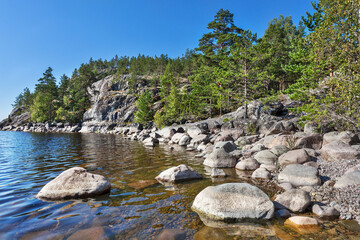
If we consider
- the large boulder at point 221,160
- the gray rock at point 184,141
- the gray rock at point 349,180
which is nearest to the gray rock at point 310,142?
the large boulder at point 221,160

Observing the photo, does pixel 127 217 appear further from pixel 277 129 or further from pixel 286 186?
pixel 277 129

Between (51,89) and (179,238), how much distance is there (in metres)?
89.8

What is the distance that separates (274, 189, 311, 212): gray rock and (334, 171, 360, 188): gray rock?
184 centimetres

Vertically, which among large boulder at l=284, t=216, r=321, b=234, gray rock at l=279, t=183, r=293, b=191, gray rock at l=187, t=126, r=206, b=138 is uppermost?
gray rock at l=187, t=126, r=206, b=138

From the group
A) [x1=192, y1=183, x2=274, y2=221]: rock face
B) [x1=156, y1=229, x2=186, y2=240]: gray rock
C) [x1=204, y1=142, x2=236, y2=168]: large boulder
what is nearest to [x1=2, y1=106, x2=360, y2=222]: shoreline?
[x1=204, y1=142, x2=236, y2=168]: large boulder

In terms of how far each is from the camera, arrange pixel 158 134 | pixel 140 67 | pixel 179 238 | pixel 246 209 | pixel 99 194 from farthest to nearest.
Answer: pixel 140 67
pixel 158 134
pixel 99 194
pixel 246 209
pixel 179 238

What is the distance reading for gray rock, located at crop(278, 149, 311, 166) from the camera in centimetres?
909

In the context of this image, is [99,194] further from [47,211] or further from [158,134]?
[158,134]

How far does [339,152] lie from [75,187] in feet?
37.8

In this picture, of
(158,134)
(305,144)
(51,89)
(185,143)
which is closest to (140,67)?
(51,89)

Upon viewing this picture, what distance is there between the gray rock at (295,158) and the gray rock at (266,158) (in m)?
0.41

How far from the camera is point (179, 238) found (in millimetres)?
4277

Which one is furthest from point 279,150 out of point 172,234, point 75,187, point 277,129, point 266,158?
point 75,187

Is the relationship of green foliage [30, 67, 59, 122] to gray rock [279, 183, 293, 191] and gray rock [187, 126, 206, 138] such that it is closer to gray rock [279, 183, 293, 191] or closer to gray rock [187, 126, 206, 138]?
gray rock [187, 126, 206, 138]
